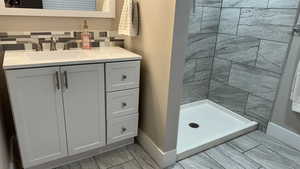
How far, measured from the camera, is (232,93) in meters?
2.62

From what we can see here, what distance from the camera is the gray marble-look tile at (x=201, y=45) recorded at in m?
2.56

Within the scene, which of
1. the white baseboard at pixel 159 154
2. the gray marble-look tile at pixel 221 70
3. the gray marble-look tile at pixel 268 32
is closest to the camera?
the white baseboard at pixel 159 154

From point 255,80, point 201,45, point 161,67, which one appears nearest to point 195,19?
point 201,45

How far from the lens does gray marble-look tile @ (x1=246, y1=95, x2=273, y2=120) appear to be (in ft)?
7.33

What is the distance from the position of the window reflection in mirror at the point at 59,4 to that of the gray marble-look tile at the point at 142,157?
138 centimetres

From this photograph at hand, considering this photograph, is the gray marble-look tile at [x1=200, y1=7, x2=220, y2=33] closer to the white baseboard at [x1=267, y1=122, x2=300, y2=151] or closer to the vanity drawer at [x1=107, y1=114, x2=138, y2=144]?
the white baseboard at [x1=267, y1=122, x2=300, y2=151]

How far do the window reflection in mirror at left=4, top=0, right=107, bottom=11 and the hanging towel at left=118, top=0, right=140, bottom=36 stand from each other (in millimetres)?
348

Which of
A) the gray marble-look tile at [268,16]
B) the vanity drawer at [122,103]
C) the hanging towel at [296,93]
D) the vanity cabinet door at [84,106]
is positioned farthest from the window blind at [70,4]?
the hanging towel at [296,93]

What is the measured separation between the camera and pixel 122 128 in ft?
6.00

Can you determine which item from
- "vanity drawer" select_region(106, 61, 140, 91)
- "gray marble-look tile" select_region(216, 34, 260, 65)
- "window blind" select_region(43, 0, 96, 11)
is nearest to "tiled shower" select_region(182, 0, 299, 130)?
"gray marble-look tile" select_region(216, 34, 260, 65)

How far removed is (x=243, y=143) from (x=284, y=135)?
0.45 meters

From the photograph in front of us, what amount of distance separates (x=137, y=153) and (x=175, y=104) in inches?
24.8

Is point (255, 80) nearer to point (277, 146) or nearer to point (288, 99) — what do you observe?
point (288, 99)

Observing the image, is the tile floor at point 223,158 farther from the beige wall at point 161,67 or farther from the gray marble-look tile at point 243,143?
the beige wall at point 161,67
